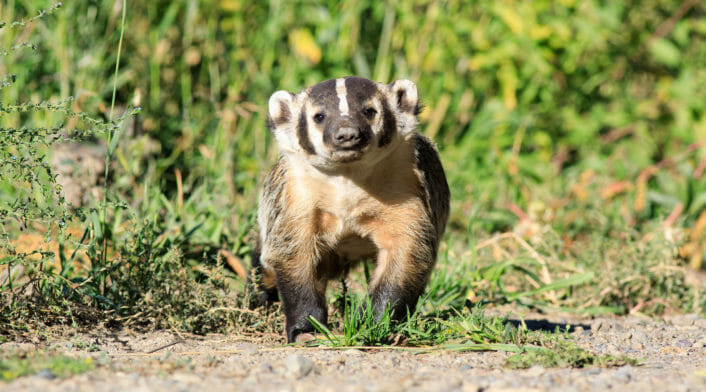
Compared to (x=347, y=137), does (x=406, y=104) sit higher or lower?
higher

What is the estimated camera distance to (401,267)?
4.00 metres

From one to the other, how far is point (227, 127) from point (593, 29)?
303 cm

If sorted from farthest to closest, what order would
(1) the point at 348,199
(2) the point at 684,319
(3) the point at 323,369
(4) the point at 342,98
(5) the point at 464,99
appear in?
(5) the point at 464,99 → (2) the point at 684,319 → (1) the point at 348,199 → (4) the point at 342,98 → (3) the point at 323,369

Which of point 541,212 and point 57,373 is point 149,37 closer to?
point 541,212

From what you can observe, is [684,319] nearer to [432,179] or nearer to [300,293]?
[432,179]

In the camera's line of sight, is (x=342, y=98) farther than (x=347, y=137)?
Yes

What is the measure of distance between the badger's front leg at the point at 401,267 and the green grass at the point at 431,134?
14cm

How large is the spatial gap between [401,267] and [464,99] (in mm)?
3767

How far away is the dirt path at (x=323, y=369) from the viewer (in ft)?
9.09

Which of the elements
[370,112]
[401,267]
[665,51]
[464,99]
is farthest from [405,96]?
[665,51]

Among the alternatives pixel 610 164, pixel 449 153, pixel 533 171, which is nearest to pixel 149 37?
pixel 449 153

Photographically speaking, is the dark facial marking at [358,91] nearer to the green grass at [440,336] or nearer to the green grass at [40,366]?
the green grass at [440,336]

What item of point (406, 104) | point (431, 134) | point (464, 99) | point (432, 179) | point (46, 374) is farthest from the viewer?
point (464, 99)

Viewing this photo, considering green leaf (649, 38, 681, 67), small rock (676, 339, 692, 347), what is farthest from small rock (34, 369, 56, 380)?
green leaf (649, 38, 681, 67)
